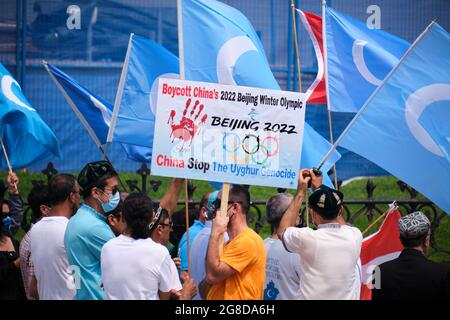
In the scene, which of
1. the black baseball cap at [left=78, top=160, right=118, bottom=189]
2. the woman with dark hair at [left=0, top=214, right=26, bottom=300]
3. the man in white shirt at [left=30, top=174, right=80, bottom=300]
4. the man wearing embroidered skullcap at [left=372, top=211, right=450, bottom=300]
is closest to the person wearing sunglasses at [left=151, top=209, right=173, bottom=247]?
the black baseball cap at [left=78, top=160, right=118, bottom=189]

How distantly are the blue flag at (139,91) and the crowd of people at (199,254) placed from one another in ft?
5.28

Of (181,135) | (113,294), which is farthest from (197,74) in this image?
(113,294)

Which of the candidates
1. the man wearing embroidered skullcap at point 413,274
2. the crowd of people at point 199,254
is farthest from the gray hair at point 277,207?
the man wearing embroidered skullcap at point 413,274

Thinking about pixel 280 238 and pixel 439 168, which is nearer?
pixel 280 238

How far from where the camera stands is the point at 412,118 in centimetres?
857

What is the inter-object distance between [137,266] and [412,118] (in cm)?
273

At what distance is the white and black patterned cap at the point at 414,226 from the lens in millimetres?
7820

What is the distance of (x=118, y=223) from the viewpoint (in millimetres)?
8555

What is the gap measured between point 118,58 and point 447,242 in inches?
195

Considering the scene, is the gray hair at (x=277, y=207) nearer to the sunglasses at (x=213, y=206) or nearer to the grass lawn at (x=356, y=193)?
the sunglasses at (x=213, y=206)

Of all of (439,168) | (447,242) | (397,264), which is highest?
(439,168)

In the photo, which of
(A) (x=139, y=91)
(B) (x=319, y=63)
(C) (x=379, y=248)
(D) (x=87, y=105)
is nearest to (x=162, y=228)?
(C) (x=379, y=248)

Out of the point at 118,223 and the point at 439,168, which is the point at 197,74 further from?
the point at 439,168
